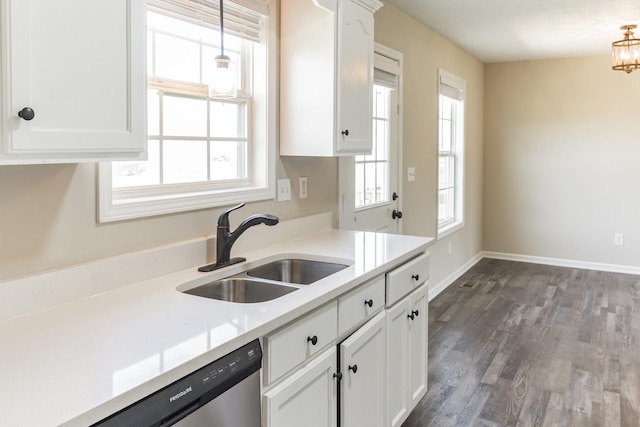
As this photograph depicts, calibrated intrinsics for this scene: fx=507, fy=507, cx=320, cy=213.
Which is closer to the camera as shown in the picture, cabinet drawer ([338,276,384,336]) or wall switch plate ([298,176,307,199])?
cabinet drawer ([338,276,384,336])

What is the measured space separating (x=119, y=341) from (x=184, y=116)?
3.74 feet

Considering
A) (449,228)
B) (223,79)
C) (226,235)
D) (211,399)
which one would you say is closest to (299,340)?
(211,399)

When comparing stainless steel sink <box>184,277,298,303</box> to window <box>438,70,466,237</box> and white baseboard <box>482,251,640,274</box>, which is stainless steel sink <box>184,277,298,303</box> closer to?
window <box>438,70,466,237</box>

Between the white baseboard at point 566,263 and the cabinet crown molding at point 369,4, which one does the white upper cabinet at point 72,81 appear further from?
the white baseboard at point 566,263

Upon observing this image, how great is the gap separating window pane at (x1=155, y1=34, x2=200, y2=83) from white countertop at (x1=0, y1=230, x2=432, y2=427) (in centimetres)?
79

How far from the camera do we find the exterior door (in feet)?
11.2

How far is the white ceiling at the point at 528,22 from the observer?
3709 mm

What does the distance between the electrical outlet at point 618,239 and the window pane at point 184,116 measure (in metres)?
5.33

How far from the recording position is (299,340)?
5.04 feet

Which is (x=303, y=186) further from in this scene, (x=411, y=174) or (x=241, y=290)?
(x=411, y=174)

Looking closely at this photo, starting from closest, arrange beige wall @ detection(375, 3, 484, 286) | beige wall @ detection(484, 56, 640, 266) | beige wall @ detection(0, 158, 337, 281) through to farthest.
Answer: beige wall @ detection(0, 158, 337, 281)
beige wall @ detection(375, 3, 484, 286)
beige wall @ detection(484, 56, 640, 266)

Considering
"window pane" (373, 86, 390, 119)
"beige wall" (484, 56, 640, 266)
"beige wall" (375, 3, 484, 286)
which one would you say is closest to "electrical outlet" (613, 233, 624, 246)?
"beige wall" (484, 56, 640, 266)

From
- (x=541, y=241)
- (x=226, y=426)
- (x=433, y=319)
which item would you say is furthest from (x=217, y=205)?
(x=541, y=241)

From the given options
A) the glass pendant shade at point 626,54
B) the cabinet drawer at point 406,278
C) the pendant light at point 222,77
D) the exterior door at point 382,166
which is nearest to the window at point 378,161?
the exterior door at point 382,166
